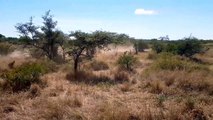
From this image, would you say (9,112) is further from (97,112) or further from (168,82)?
(168,82)

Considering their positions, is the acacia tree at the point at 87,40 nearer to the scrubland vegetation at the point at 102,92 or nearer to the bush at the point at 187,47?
the scrubland vegetation at the point at 102,92

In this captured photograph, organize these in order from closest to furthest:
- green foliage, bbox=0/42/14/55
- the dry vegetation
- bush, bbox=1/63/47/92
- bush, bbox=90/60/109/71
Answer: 1. the dry vegetation
2. bush, bbox=1/63/47/92
3. bush, bbox=90/60/109/71
4. green foliage, bbox=0/42/14/55

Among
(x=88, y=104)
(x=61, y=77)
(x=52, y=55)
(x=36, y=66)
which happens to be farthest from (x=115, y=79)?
(x=52, y=55)

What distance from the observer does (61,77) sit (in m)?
17.0

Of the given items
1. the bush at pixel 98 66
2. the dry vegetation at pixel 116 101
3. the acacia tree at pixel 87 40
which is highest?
the acacia tree at pixel 87 40

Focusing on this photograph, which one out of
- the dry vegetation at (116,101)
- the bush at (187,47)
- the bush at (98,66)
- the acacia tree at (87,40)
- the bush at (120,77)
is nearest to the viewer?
the dry vegetation at (116,101)

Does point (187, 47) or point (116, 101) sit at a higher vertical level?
A: point (187, 47)

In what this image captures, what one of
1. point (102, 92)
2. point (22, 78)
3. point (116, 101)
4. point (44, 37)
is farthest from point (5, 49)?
point (116, 101)

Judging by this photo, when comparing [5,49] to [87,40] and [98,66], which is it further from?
[87,40]

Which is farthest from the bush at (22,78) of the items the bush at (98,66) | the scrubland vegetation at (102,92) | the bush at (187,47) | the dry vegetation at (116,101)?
the bush at (187,47)

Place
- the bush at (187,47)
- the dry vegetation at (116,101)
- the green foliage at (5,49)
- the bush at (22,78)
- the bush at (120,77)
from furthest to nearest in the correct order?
the green foliage at (5,49)
the bush at (187,47)
the bush at (120,77)
the bush at (22,78)
the dry vegetation at (116,101)

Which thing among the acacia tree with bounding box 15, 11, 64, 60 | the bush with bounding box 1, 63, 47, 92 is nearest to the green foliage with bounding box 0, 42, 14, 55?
the acacia tree with bounding box 15, 11, 64, 60

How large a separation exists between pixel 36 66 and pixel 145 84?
5102 millimetres

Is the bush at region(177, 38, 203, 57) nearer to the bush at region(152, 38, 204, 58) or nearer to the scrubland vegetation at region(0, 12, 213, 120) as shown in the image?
the bush at region(152, 38, 204, 58)
